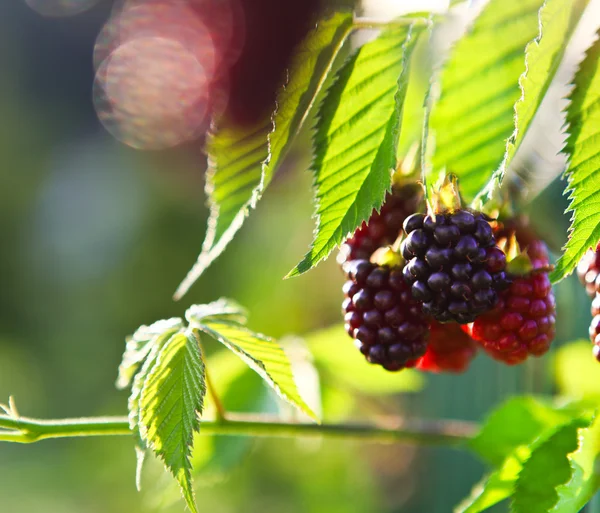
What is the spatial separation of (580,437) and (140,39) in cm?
524

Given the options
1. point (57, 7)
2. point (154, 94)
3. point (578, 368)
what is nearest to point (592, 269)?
point (578, 368)

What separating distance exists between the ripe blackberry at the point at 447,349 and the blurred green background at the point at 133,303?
245mm

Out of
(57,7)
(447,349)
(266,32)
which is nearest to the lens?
(447,349)

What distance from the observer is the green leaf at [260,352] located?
0.59 m

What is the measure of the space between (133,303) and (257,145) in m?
3.95

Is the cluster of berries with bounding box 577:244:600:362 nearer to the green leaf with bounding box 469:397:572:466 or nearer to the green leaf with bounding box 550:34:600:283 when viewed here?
the green leaf with bounding box 550:34:600:283

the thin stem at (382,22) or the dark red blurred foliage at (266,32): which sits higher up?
the thin stem at (382,22)

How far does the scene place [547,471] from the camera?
540mm

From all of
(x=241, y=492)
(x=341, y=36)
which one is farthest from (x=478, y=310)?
(x=241, y=492)

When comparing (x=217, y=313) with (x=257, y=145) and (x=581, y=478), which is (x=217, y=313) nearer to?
(x=257, y=145)

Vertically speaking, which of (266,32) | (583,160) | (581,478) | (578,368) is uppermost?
(583,160)

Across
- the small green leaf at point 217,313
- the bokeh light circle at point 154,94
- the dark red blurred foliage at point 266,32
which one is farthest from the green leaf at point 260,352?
the bokeh light circle at point 154,94

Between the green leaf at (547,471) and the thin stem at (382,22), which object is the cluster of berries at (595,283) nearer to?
the green leaf at (547,471)

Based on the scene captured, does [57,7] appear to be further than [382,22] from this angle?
Yes
